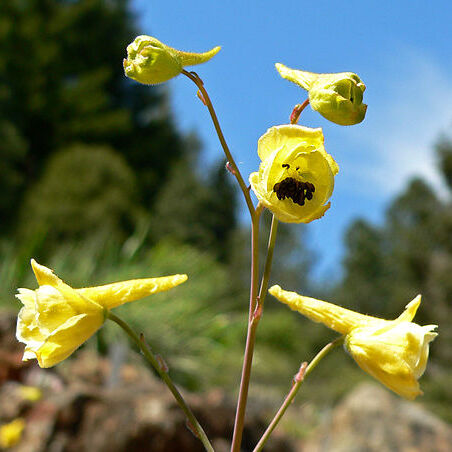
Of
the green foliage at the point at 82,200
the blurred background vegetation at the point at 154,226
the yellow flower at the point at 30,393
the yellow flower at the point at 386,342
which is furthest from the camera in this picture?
the green foliage at the point at 82,200

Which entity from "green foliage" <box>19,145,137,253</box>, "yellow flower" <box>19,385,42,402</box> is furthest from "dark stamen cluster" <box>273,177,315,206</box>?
"green foliage" <box>19,145,137,253</box>

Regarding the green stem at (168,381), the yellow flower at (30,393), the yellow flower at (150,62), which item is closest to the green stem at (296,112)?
the yellow flower at (150,62)

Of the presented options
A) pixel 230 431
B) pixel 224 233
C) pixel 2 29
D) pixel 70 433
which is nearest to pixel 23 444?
pixel 70 433

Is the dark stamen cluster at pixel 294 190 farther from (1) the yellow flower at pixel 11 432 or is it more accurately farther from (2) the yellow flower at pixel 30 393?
(2) the yellow flower at pixel 30 393

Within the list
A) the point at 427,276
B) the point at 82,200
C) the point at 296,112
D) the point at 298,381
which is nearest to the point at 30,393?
the point at 298,381

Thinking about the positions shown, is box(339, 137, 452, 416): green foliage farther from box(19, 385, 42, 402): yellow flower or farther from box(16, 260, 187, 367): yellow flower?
box(16, 260, 187, 367): yellow flower

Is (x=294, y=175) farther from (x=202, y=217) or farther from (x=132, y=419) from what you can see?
(x=202, y=217)

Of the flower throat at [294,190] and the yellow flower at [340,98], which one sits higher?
the yellow flower at [340,98]
